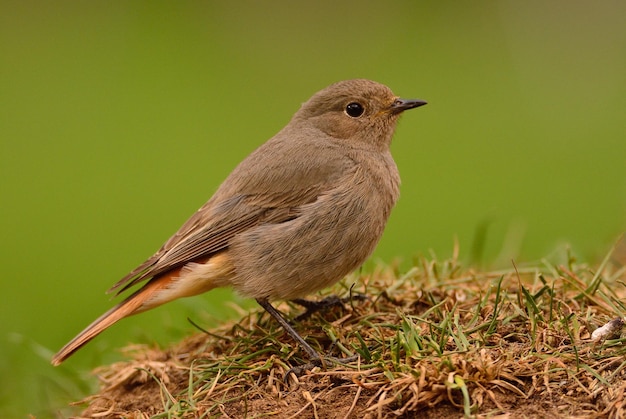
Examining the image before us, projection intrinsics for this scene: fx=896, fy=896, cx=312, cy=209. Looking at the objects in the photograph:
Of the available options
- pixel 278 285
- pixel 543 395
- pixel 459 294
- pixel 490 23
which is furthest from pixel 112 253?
pixel 490 23

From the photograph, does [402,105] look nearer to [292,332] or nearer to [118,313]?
[292,332]

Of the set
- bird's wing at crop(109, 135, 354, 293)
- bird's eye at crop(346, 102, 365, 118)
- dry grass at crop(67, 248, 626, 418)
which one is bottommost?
dry grass at crop(67, 248, 626, 418)

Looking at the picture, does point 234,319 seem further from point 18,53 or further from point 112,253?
point 18,53

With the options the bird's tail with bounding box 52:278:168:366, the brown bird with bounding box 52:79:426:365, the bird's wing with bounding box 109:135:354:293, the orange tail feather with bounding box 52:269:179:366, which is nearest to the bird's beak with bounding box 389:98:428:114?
the brown bird with bounding box 52:79:426:365

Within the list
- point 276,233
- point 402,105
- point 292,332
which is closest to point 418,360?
point 292,332

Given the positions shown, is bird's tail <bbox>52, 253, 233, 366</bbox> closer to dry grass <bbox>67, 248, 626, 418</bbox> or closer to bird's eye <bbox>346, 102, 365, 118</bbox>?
dry grass <bbox>67, 248, 626, 418</bbox>

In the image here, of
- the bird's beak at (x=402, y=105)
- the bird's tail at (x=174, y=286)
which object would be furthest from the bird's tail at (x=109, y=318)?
the bird's beak at (x=402, y=105)

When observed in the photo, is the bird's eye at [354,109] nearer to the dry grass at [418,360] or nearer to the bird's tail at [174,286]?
the dry grass at [418,360]
